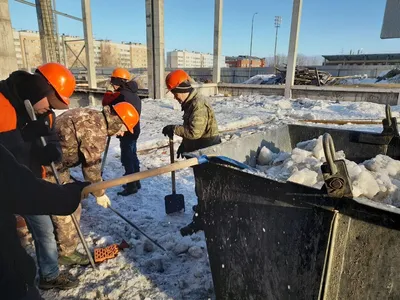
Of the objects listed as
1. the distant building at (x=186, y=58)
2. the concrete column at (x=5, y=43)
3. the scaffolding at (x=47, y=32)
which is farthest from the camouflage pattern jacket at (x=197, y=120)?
the distant building at (x=186, y=58)

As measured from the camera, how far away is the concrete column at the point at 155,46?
42.5 ft

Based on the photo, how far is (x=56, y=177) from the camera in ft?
7.76

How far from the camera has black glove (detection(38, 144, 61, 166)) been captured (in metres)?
2.21

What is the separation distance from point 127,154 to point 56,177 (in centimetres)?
179

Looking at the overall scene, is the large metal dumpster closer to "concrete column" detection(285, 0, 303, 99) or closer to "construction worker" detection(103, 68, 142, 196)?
"construction worker" detection(103, 68, 142, 196)

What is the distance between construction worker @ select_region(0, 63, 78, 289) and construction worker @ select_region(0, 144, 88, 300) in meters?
0.78

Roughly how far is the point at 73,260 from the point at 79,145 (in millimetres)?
1086

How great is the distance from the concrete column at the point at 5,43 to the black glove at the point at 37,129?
4.84m

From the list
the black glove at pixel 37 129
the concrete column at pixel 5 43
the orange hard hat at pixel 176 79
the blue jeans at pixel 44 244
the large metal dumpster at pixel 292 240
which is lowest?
the blue jeans at pixel 44 244

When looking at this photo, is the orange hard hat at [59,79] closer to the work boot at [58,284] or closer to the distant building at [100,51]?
the work boot at [58,284]

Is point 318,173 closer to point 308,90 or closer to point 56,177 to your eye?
point 56,177

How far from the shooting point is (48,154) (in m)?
2.22

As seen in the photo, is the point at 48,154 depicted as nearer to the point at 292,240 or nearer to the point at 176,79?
the point at 176,79

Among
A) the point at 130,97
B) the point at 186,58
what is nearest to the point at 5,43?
the point at 130,97
